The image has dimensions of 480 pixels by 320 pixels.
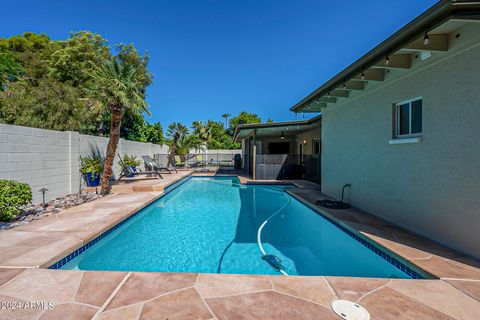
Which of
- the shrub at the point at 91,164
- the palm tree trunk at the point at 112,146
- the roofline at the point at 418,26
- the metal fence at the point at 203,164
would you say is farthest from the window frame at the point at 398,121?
the metal fence at the point at 203,164

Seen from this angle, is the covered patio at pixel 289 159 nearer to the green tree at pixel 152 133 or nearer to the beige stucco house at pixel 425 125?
the beige stucco house at pixel 425 125

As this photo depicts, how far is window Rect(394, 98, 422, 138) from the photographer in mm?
4113

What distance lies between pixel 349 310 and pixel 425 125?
3473mm

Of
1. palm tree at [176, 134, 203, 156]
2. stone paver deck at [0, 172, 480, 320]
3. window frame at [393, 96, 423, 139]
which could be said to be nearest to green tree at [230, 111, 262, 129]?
palm tree at [176, 134, 203, 156]

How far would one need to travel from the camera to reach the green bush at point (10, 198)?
4312 mm

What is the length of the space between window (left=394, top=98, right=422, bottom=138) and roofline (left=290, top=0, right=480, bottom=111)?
115 cm

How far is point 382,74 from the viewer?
4.88 meters

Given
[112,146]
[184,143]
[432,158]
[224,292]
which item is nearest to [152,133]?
[184,143]

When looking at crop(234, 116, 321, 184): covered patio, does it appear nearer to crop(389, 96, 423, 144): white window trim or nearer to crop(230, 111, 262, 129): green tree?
crop(389, 96, 423, 144): white window trim

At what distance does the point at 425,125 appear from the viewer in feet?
12.5

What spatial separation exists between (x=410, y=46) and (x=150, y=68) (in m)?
19.8

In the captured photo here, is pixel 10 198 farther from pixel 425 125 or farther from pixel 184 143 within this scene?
pixel 184 143

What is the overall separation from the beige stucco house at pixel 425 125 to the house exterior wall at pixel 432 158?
0.04 ft

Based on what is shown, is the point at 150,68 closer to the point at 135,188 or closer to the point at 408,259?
the point at 135,188
